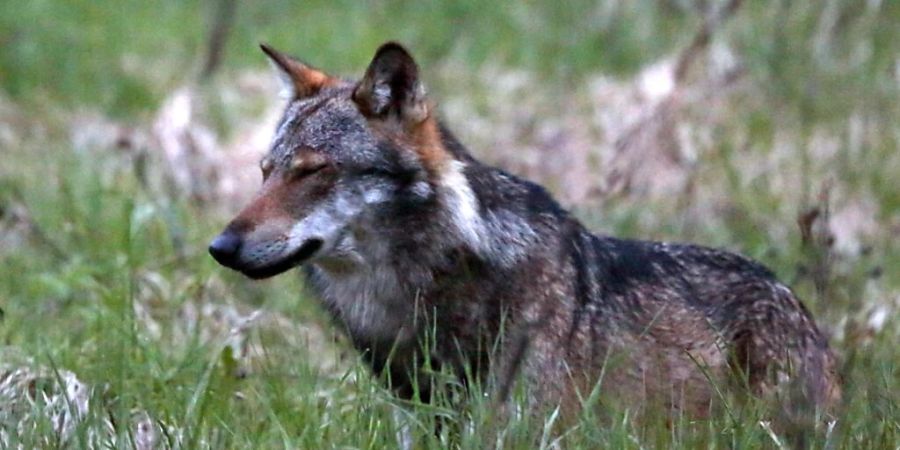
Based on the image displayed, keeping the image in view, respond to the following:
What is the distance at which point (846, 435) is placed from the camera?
15.5ft

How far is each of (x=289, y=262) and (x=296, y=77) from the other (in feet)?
2.93

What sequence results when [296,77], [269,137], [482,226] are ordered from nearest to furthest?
[482,226] < [296,77] < [269,137]

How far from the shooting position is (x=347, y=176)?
525 cm

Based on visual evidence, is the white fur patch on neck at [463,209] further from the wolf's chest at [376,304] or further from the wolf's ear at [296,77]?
the wolf's ear at [296,77]

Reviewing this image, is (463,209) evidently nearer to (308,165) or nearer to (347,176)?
(347,176)

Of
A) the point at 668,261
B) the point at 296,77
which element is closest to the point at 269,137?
the point at 296,77

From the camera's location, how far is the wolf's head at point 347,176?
5109 millimetres

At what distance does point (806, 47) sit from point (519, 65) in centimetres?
312

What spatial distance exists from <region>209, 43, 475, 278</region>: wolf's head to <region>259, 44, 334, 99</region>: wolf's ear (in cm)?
26

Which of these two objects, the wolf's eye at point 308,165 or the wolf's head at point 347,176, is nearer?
the wolf's head at point 347,176

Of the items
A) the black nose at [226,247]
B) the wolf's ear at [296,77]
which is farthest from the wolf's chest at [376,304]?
the wolf's ear at [296,77]

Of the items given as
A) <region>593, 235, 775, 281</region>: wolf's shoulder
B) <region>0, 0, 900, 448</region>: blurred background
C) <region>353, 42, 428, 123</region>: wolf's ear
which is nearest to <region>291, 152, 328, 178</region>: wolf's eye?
<region>353, 42, 428, 123</region>: wolf's ear

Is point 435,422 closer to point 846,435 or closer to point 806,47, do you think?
point 846,435

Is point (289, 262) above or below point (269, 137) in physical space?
below
